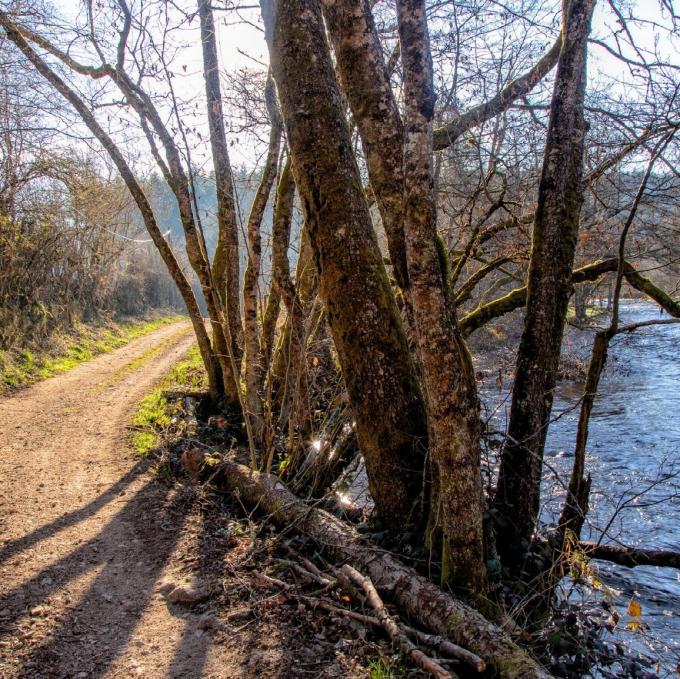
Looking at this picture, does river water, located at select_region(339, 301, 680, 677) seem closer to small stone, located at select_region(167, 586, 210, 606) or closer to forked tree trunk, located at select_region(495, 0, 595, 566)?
forked tree trunk, located at select_region(495, 0, 595, 566)

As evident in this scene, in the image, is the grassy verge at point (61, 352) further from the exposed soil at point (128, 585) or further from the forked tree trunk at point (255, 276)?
the forked tree trunk at point (255, 276)

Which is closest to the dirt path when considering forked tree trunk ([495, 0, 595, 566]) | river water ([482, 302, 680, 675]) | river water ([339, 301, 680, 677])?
river water ([339, 301, 680, 677])

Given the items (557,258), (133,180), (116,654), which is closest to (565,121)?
(557,258)

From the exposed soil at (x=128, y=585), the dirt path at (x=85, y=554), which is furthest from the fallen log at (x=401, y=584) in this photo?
the dirt path at (x=85, y=554)

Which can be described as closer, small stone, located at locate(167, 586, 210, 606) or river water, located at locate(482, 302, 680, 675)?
small stone, located at locate(167, 586, 210, 606)

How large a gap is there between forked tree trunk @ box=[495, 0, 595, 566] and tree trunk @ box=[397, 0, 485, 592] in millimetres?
870

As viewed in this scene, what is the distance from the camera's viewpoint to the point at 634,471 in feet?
Result: 25.3

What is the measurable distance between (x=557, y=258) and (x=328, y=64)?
92.7 inches

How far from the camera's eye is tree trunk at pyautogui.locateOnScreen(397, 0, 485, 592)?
3.06m

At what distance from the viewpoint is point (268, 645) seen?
3.54 meters

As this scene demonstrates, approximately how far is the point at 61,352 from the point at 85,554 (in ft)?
33.3

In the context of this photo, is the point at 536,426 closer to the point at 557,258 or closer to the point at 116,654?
the point at 557,258

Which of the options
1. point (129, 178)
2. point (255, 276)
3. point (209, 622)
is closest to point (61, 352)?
point (129, 178)

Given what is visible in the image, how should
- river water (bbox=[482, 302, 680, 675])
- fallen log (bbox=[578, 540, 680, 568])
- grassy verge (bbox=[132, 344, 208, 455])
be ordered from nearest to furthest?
fallen log (bbox=[578, 540, 680, 568]) → river water (bbox=[482, 302, 680, 675]) → grassy verge (bbox=[132, 344, 208, 455])
